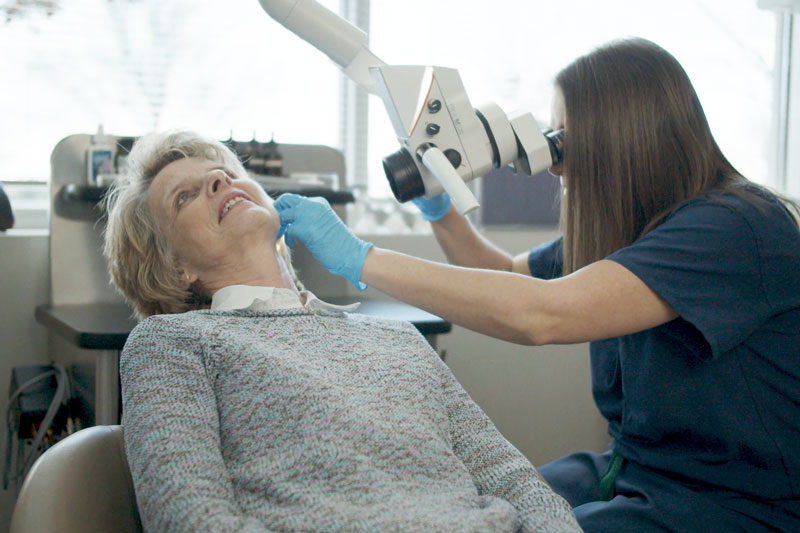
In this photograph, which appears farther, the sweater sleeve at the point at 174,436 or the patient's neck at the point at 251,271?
the patient's neck at the point at 251,271

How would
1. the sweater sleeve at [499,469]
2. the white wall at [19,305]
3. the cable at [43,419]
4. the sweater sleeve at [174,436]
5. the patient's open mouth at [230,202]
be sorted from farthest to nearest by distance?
the white wall at [19,305] < the cable at [43,419] < the patient's open mouth at [230,202] < the sweater sleeve at [499,469] < the sweater sleeve at [174,436]

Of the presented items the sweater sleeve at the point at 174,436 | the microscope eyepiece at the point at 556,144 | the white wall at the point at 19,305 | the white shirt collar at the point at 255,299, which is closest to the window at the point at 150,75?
the white wall at the point at 19,305

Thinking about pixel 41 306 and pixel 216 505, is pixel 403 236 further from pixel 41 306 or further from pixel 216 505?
pixel 216 505

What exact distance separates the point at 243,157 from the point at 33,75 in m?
0.69

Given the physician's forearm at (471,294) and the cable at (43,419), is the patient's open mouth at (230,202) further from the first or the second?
the cable at (43,419)

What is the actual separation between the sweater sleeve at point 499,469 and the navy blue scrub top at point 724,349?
0.95 feet

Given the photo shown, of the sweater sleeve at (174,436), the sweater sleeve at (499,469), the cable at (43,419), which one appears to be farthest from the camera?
the cable at (43,419)

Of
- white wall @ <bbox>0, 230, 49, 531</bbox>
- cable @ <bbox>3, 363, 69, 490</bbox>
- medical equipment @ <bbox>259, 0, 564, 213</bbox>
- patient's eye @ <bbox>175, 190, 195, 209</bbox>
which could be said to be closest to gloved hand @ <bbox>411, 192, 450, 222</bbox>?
medical equipment @ <bbox>259, 0, 564, 213</bbox>

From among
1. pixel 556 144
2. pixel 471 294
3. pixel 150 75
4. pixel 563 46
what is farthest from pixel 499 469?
pixel 563 46

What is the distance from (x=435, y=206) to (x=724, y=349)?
2.43ft

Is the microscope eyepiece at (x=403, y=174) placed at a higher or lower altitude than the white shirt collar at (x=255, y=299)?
higher

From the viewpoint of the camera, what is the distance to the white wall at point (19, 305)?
2.04m

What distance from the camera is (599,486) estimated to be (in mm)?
1520

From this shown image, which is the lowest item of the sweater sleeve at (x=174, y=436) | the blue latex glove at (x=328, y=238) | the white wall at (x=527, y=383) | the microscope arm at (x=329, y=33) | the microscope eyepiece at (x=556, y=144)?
the white wall at (x=527, y=383)
